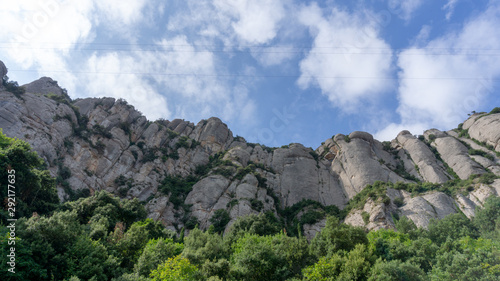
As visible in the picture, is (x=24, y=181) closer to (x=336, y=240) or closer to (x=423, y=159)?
(x=336, y=240)

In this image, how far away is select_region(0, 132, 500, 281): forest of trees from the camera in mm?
19969

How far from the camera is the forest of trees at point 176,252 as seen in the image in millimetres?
19969

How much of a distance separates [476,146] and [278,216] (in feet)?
142

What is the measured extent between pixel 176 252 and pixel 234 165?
3903 cm

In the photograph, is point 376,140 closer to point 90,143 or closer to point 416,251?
point 416,251

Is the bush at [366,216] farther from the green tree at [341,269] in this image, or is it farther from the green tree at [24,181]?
the green tree at [24,181]

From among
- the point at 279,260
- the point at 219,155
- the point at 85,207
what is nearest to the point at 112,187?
the point at 85,207

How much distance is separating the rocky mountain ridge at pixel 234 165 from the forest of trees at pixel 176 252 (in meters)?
14.1

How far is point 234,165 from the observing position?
67.9 metres

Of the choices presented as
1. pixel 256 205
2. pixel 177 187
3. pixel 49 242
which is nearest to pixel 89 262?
pixel 49 242

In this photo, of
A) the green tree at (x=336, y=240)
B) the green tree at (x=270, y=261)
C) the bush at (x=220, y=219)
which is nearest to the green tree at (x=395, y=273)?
the green tree at (x=336, y=240)

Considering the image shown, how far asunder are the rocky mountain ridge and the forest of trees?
14148mm

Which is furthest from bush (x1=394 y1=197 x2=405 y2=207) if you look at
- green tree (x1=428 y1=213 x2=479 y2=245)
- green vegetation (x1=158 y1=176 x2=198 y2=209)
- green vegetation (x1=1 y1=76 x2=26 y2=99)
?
green vegetation (x1=1 y1=76 x2=26 y2=99)

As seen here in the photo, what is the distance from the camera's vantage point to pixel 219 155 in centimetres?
7669
